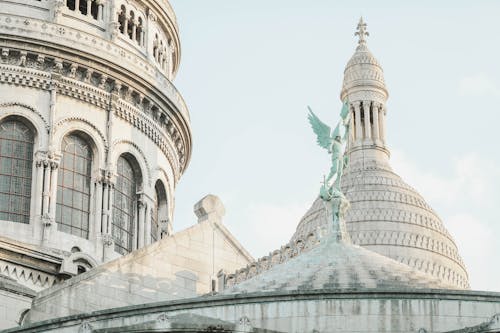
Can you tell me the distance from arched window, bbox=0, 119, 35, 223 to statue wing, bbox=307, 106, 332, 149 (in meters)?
16.6

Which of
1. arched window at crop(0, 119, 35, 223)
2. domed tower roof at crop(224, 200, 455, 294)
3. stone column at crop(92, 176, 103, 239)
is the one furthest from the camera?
stone column at crop(92, 176, 103, 239)

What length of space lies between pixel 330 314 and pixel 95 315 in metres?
5.08

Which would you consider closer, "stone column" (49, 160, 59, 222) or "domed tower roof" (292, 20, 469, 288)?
"stone column" (49, 160, 59, 222)

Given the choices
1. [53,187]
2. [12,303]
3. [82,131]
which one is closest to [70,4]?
[82,131]

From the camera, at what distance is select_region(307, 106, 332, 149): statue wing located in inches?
1729

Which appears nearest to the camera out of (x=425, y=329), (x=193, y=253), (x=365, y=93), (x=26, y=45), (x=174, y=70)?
(x=425, y=329)

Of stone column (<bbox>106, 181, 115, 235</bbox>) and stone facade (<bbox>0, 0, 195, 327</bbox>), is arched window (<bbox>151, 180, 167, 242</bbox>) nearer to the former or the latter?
stone facade (<bbox>0, 0, 195, 327</bbox>)

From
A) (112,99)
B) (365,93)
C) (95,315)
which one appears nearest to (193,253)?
(95,315)

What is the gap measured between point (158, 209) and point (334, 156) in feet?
71.8

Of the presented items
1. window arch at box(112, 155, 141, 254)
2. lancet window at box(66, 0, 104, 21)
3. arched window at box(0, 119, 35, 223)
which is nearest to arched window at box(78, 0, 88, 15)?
lancet window at box(66, 0, 104, 21)

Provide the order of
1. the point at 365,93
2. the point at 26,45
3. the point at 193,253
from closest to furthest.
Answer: the point at 193,253
the point at 26,45
the point at 365,93

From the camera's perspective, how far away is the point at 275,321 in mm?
36656

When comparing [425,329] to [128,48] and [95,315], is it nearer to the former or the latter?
[95,315]

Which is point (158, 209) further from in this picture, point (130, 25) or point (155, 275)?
point (155, 275)
